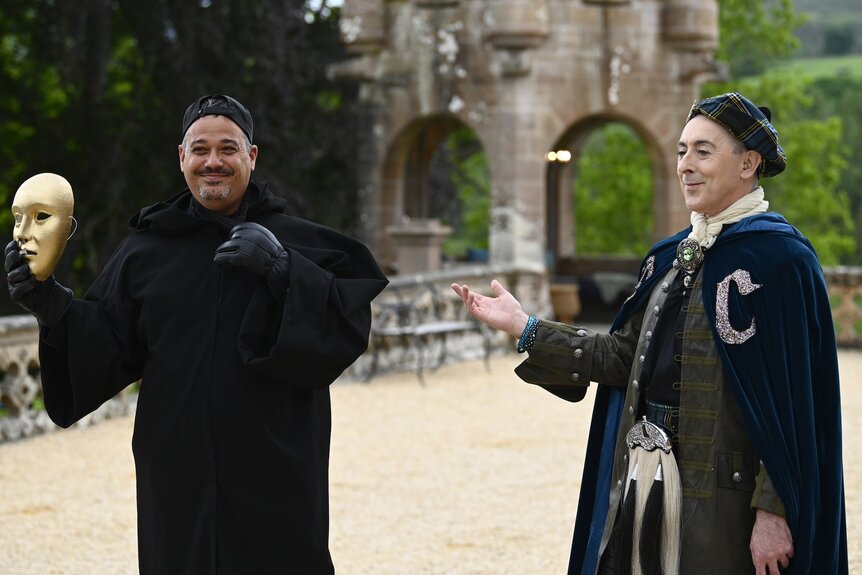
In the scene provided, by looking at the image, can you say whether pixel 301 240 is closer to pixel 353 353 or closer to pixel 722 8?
pixel 353 353

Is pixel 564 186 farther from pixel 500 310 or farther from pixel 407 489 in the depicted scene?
pixel 500 310

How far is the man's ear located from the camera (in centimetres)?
348

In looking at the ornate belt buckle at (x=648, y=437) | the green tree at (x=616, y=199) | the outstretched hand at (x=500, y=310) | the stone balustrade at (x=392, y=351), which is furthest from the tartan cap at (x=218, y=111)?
the green tree at (x=616, y=199)

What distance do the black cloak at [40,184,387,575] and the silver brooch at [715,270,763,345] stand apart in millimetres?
996

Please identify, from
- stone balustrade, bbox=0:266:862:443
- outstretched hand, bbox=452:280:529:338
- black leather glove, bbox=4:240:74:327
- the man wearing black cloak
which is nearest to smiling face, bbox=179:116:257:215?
the man wearing black cloak

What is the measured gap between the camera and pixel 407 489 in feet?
25.5

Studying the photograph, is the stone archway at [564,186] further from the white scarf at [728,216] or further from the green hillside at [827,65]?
the green hillside at [827,65]

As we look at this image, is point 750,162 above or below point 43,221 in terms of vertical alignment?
above

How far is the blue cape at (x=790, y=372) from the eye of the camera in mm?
3373

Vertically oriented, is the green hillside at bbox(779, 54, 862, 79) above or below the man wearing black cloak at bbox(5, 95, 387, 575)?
above

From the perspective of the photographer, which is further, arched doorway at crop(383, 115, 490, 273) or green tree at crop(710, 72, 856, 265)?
green tree at crop(710, 72, 856, 265)

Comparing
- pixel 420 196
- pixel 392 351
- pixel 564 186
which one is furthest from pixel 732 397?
pixel 564 186

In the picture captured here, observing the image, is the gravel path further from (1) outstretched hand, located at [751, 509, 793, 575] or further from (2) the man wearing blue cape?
(1) outstretched hand, located at [751, 509, 793, 575]

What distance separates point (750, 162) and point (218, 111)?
147 cm
